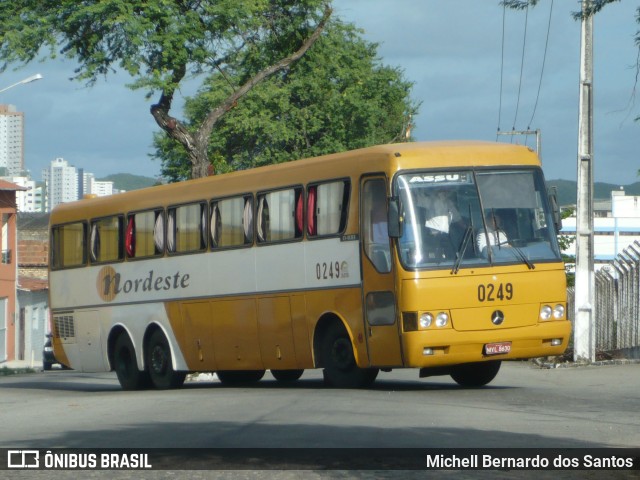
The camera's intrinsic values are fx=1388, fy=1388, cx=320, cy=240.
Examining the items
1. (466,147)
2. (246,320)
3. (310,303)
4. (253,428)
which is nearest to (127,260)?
(246,320)

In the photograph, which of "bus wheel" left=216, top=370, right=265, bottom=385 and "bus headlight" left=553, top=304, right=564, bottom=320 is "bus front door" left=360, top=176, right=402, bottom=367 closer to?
"bus headlight" left=553, top=304, right=564, bottom=320

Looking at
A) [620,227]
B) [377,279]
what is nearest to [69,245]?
[377,279]

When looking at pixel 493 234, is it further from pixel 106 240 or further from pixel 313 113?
pixel 313 113

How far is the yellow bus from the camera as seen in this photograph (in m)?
18.3

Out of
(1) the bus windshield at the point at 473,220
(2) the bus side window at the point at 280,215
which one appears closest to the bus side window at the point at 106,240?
→ (2) the bus side window at the point at 280,215

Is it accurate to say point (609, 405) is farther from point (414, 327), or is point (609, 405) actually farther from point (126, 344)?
point (126, 344)

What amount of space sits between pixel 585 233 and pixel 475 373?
6.87 meters

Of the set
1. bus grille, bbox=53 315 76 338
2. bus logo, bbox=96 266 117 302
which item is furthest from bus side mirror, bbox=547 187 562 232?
bus grille, bbox=53 315 76 338

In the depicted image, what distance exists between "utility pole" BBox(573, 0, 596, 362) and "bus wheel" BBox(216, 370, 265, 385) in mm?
6194

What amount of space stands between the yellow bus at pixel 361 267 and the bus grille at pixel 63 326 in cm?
297

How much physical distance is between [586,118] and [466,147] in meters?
8.23

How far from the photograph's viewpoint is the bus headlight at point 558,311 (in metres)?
Result: 19.0

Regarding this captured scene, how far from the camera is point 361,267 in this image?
19.0m

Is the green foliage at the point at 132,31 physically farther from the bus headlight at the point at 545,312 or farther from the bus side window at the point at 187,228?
the bus headlight at the point at 545,312
